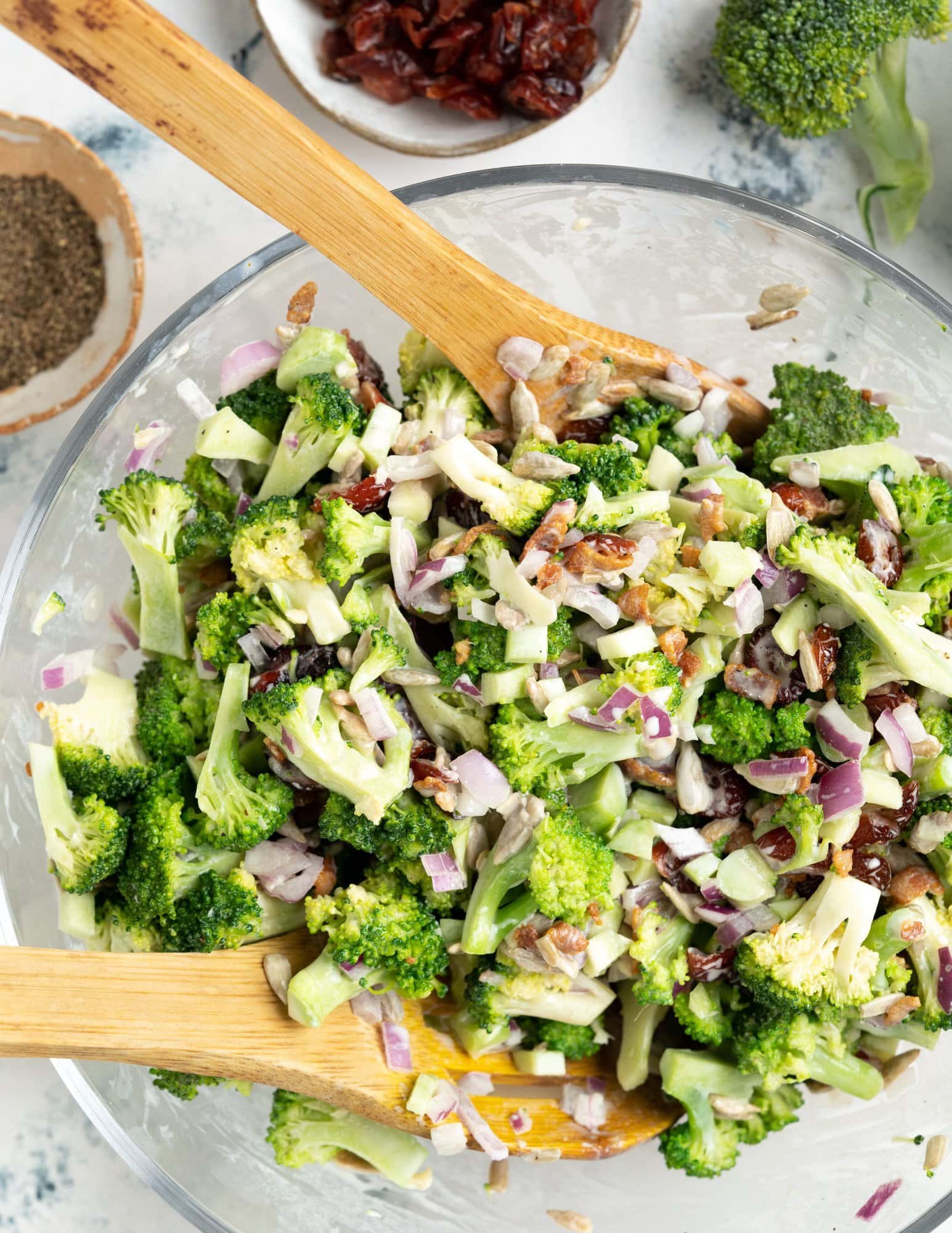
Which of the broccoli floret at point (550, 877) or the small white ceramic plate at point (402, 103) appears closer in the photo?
the broccoli floret at point (550, 877)

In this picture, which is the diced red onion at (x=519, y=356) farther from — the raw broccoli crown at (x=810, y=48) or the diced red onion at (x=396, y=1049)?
the diced red onion at (x=396, y=1049)

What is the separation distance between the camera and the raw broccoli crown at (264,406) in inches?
97.0

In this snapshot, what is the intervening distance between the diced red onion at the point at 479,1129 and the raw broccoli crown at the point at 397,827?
643 mm

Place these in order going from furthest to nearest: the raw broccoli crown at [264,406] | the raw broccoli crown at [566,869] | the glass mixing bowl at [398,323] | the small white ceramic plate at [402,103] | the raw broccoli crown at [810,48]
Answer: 1. the small white ceramic plate at [402,103]
2. the raw broccoli crown at [810,48]
3. the glass mixing bowl at [398,323]
4. the raw broccoli crown at [264,406]
5. the raw broccoli crown at [566,869]

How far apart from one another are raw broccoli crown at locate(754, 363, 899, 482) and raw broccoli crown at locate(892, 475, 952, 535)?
0.65 ft

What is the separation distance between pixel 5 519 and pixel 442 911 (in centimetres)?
175

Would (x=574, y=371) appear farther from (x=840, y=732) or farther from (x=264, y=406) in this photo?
(x=840, y=732)

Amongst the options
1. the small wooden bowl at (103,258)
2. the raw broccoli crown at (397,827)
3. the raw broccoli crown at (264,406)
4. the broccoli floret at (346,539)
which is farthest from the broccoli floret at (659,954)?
the small wooden bowl at (103,258)

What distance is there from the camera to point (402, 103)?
10.1 ft

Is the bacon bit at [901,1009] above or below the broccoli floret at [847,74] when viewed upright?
below

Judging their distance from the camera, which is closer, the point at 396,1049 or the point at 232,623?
the point at 232,623

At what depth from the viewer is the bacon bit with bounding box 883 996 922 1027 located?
91.6 inches

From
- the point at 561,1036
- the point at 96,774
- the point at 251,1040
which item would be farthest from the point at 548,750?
the point at 96,774

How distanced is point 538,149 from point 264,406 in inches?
51.5
